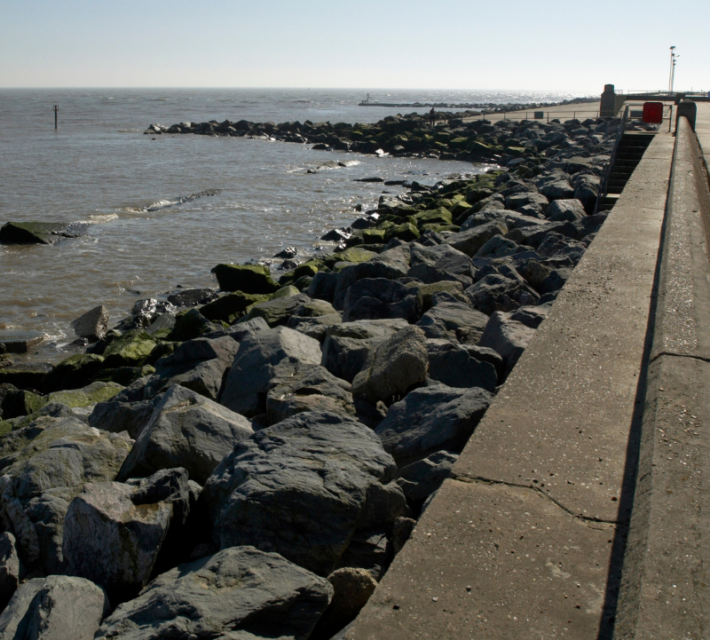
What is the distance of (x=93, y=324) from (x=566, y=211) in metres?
7.09

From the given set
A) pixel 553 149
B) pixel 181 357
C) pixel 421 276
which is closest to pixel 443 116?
pixel 553 149

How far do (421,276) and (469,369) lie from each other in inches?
132

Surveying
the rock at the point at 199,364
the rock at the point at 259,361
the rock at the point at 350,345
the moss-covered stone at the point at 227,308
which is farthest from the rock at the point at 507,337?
the moss-covered stone at the point at 227,308

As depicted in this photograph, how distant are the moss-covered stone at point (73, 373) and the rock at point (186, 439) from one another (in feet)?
10.8

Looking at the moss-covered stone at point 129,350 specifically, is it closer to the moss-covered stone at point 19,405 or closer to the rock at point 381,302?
the moss-covered stone at point 19,405

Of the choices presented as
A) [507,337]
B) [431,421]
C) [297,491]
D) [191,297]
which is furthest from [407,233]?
[297,491]

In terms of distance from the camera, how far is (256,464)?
2.66 meters

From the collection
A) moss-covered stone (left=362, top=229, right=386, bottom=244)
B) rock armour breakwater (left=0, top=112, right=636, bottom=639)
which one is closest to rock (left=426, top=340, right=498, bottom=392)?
rock armour breakwater (left=0, top=112, right=636, bottom=639)

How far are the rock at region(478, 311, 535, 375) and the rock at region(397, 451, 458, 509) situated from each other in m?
1.22

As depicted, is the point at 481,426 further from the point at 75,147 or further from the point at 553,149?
the point at 75,147

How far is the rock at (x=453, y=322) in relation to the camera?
186 inches

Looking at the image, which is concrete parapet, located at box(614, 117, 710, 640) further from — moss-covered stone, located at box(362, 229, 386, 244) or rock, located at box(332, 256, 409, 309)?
moss-covered stone, located at box(362, 229, 386, 244)

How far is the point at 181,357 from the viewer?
4.74 metres

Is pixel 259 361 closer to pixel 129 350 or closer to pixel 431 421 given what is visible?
pixel 431 421
